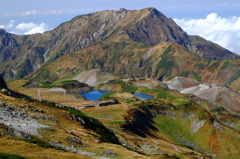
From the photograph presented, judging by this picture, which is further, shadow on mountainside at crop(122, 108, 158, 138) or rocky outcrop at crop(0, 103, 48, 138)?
shadow on mountainside at crop(122, 108, 158, 138)

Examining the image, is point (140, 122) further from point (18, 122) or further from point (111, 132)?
point (18, 122)

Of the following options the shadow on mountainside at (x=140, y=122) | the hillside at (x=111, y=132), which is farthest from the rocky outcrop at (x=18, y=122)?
the shadow on mountainside at (x=140, y=122)

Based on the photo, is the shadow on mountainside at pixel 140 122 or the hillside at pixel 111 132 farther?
the shadow on mountainside at pixel 140 122

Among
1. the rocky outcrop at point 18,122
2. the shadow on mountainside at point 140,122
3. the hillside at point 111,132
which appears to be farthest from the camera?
the shadow on mountainside at point 140,122

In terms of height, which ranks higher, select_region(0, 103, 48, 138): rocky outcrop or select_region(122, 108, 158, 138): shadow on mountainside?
select_region(0, 103, 48, 138): rocky outcrop

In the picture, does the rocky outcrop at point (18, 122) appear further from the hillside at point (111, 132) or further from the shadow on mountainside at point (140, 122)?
the shadow on mountainside at point (140, 122)

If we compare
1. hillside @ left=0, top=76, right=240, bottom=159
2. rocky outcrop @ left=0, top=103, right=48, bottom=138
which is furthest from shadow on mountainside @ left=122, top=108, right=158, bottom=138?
rocky outcrop @ left=0, top=103, right=48, bottom=138

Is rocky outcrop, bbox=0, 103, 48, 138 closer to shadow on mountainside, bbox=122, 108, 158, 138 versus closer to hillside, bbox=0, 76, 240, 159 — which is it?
hillside, bbox=0, 76, 240, 159

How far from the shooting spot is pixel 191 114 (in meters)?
193

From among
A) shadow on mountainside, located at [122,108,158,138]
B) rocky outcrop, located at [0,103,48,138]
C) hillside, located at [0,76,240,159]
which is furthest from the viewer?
shadow on mountainside, located at [122,108,158,138]

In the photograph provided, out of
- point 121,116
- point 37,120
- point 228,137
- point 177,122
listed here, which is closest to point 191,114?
point 177,122

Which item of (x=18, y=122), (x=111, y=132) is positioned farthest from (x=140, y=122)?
(x=18, y=122)

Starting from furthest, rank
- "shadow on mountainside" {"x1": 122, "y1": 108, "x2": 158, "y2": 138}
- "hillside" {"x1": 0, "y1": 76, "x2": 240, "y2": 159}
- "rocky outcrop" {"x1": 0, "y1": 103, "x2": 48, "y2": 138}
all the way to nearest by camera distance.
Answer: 1. "shadow on mountainside" {"x1": 122, "y1": 108, "x2": 158, "y2": 138}
2. "rocky outcrop" {"x1": 0, "y1": 103, "x2": 48, "y2": 138}
3. "hillside" {"x1": 0, "y1": 76, "x2": 240, "y2": 159}

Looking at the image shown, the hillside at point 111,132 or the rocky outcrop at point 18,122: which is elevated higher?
the rocky outcrop at point 18,122
